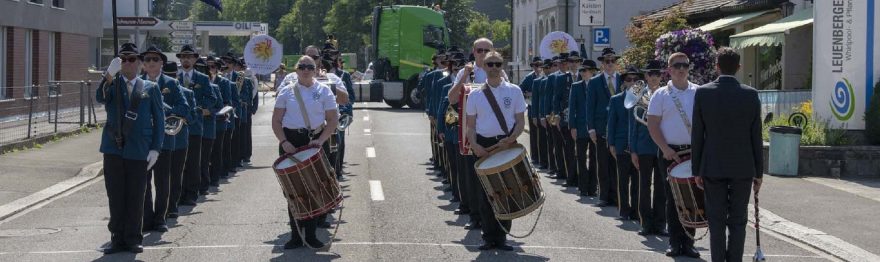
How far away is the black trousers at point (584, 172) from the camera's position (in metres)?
15.4

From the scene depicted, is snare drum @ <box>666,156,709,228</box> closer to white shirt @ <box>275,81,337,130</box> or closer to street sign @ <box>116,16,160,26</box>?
white shirt @ <box>275,81,337,130</box>

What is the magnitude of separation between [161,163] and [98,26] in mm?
29705

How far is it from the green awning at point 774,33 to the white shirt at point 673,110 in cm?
1675

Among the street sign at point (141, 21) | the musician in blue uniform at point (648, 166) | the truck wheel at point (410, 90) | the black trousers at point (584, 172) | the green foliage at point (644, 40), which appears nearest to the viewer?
the musician in blue uniform at point (648, 166)

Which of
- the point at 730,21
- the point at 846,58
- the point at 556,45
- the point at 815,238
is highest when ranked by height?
the point at 730,21

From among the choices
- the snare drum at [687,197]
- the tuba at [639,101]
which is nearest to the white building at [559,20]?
the tuba at [639,101]

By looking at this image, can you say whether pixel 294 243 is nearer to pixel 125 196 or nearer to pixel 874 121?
pixel 125 196

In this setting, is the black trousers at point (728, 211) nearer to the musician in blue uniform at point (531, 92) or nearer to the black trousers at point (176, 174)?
the black trousers at point (176, 174)

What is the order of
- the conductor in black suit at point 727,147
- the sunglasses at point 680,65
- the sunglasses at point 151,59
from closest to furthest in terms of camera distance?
the conductor in black suit at point 727,147
the sunglasses at point 680,65
the sunglasses at point 151,59

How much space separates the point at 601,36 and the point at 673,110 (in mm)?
15545

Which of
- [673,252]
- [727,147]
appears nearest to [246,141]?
[673,252]

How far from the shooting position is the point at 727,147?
28.5ft

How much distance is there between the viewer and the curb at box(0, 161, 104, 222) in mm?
13977

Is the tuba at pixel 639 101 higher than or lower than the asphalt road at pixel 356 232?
higher
